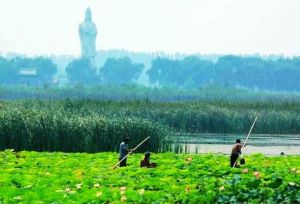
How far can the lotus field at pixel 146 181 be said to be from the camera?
13797 mm

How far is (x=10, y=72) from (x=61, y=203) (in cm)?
13003

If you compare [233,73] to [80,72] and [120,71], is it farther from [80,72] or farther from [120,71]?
[80,72]

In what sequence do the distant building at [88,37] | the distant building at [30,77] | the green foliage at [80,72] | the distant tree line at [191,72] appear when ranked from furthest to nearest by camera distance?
1. the distant building at [88,37]
2. the green foliage at [80,72]
3. the distant building at [30,77]
4. the distant tree line at [191,72]

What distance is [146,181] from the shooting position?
52.3ft

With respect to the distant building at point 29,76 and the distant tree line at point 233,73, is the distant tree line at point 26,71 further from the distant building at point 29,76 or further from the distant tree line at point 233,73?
the distant tree line at point 233,73

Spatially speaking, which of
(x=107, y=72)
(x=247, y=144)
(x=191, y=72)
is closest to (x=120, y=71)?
(x=107, y=72)

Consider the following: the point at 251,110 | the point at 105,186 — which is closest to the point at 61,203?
the point at 105,186

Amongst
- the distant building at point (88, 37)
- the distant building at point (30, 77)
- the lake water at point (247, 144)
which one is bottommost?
the lake water at point (247, 144)

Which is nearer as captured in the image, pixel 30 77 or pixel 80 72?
pixel 30 77

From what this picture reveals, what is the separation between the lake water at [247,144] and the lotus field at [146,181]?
10141 millimetres

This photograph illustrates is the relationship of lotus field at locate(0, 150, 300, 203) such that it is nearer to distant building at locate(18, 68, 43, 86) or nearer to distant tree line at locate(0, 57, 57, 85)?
distant building at locate(18, 68, 43, 86)

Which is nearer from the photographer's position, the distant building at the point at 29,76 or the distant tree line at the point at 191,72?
the distant tree line at the point at 191,72

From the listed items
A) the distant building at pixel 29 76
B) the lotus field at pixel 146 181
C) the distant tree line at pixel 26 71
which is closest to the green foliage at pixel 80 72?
the distant tree line at pixel 26 71

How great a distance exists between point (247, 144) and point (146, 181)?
19609mm
